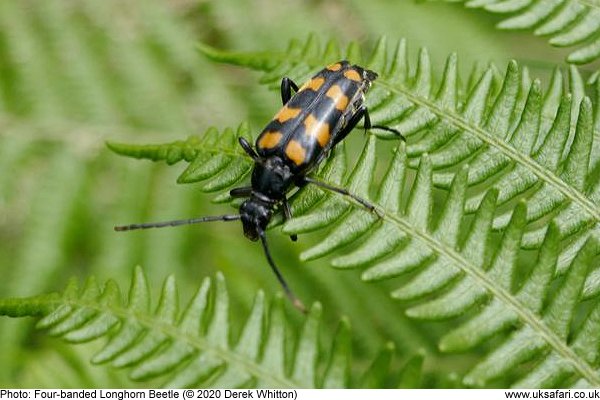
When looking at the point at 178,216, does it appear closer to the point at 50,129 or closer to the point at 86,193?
the point at 86,193

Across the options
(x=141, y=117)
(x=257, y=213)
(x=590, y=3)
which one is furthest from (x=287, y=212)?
(x=141, y=117)

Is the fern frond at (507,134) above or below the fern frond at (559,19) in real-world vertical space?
below

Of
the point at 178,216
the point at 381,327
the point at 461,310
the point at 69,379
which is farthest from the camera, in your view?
the point at 178,216

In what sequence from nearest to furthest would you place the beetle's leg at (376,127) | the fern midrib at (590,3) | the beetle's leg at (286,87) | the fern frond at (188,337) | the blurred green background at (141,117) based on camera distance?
1. the fern frond at (188,337)
2. the beetle's leg at (376,127)
3. the fern midrib at (590,3)
4. the beetle's leg at (286,87)
5. the blurred green background at (141,117)

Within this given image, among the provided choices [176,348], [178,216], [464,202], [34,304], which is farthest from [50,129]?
[464,202]

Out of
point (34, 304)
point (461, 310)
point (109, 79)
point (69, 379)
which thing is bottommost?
point (69, 379)

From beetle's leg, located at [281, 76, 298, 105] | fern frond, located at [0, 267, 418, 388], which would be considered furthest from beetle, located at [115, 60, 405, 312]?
fern frond, located at [0, 267, 418, 388]

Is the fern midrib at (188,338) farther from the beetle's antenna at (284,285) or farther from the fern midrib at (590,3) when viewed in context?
the fern midrib at (590,3)

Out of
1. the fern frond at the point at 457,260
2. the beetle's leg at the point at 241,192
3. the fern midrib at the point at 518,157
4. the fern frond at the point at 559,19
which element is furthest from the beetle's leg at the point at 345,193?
the fern frond at the point at 559,19

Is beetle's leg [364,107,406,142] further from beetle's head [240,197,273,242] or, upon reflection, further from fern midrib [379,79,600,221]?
beetle's head [240,197,273,242]
